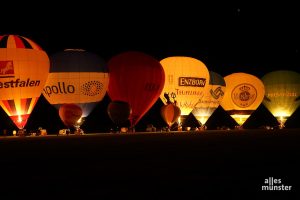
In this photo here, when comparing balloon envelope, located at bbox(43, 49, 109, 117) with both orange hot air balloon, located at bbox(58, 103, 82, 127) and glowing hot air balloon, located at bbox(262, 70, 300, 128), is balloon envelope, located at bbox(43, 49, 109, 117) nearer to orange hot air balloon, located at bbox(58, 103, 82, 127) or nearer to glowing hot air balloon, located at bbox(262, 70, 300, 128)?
orange hot air balloon, located at bbox(58, 103, 82, 127)

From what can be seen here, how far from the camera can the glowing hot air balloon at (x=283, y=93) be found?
3572 cm

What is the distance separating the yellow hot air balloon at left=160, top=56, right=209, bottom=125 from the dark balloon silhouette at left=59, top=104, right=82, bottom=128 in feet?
23.2

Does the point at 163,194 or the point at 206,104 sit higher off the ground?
the point at 206,104

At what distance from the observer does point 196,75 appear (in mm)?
29641

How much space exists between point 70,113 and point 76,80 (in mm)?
1962

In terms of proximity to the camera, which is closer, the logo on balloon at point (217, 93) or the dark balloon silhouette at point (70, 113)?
the dark balloon silhouette at point (70, 113)

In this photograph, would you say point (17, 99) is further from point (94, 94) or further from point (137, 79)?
point (137, 79)

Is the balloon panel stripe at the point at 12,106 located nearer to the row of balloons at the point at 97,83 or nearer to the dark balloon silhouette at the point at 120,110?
the row of balloons at the point at 97,83

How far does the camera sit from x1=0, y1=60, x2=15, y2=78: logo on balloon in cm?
2142

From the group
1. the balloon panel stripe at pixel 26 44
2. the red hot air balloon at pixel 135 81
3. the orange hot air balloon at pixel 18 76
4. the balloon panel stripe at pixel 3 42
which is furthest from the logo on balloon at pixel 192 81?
the balloon panel stripe at pixel 3 42

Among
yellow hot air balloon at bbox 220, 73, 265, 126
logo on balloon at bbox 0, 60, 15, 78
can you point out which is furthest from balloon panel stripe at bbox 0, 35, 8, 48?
yellow hot air balloon at bbox 220, 73, 265, 126

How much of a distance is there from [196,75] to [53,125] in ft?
35.6

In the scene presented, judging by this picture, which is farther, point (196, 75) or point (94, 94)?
A: point (196, 75)

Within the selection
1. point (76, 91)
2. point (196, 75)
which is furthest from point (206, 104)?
point (76, 91)
